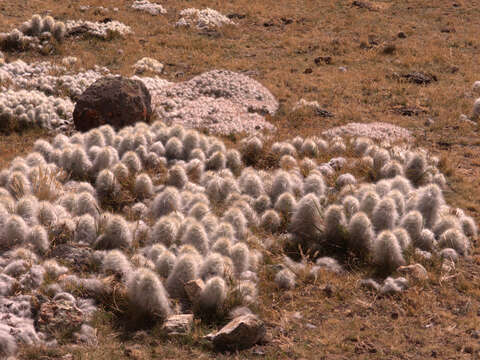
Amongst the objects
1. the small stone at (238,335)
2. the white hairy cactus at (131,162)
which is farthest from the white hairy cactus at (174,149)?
the small stone at (238,335)

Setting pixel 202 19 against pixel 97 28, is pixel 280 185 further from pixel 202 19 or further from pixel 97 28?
pixel 202 19

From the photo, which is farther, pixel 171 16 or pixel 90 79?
pixel 171 16

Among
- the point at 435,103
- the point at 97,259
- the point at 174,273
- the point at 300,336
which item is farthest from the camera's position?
the point at 435,103

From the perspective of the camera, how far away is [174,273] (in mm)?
6312

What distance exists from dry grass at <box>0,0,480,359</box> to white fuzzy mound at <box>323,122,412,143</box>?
1.56ft

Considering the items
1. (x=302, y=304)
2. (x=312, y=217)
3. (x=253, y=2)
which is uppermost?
(x=253, y=2)

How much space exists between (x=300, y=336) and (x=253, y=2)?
21.6 meters

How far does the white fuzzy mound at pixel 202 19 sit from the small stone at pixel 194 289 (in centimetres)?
1707

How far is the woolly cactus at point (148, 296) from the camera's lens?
5777mm

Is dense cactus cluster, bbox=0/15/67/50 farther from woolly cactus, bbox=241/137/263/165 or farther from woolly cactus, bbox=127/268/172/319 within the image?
woolly cactus, bbox=127/268/172/319

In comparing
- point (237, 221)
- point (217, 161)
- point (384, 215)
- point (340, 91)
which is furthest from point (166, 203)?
point (340, 91)

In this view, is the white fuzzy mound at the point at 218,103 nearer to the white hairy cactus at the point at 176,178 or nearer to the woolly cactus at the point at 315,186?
the white hairy cactus at the point at 176,178

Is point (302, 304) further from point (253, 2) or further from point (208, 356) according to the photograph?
point (253, 2)

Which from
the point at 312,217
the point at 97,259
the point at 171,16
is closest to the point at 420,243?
the point at 312,217
